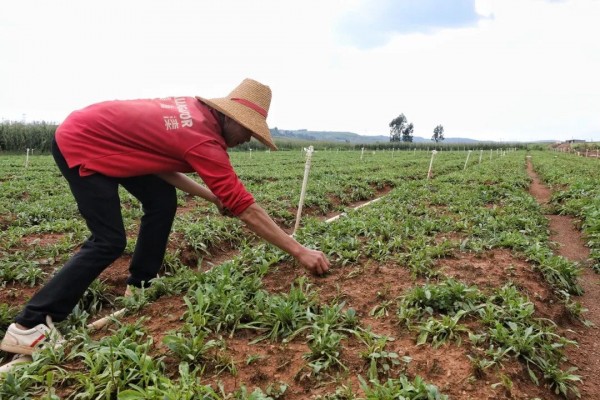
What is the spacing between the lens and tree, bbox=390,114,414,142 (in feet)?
397

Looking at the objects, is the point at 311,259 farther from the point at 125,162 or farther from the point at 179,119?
the point at 125,162

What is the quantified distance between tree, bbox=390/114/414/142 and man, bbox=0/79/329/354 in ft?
403

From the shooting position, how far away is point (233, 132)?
3100 mm

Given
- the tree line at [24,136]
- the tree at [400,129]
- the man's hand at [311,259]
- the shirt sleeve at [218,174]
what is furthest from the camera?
the tree at [400,129]

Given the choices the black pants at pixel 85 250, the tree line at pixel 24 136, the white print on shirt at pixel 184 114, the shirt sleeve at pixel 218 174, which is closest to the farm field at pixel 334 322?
the black pants at pixel 85 250

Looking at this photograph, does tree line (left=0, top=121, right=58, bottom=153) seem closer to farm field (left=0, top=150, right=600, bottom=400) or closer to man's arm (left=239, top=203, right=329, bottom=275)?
farm field (left=0, top=150, right=600, bottom=400)

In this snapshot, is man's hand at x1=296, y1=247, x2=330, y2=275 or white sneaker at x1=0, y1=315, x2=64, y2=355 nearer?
white sneaker at x1=0, y1=315, x2=64, y2=355

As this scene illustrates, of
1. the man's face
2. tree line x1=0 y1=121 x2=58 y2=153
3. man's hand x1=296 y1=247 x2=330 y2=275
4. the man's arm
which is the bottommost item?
tree line x1=0 y1=121 x2=58 y2=153

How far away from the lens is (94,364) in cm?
256

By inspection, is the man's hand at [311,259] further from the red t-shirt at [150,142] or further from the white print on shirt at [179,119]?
the white print on shirt at [179,119]

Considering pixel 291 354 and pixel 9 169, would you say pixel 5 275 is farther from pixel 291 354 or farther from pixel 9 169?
pixel 9 169

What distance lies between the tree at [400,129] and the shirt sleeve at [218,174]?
4842 inches

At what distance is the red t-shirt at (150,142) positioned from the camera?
280cm

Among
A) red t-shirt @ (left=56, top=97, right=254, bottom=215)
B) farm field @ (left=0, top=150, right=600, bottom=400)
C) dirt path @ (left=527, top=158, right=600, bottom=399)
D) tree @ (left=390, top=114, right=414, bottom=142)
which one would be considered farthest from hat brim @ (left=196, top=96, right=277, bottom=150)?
tree @ (left=390, top=114, right=414, bottom=142)
